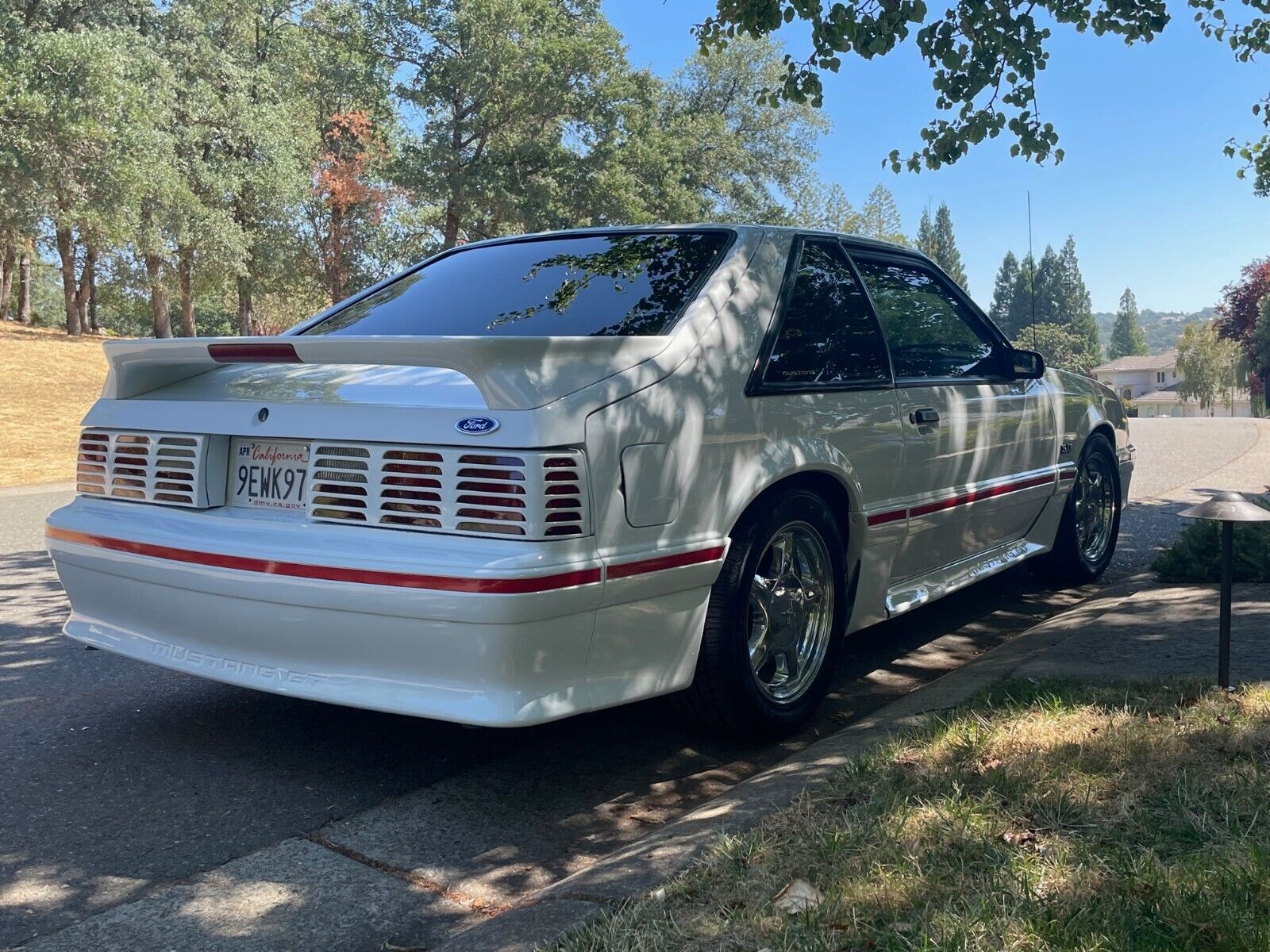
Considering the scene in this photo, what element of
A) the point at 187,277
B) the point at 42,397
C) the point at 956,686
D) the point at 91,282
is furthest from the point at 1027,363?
the point at 91,282

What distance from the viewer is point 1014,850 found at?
252cm

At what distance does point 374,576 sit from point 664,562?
2.65ft

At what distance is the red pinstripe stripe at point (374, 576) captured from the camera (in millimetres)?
2852

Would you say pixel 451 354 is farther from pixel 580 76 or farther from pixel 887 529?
pixel 580 76

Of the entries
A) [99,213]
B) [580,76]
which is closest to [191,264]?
[99,213]

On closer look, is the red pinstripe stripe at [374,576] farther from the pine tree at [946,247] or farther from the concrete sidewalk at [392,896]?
the pine tree at [946,247]

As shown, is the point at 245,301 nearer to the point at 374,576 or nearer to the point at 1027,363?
the point at 1027,363

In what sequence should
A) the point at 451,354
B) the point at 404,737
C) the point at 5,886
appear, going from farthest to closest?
1. the point at 404,737
2. the point at 451,354
3. the point at 5,886

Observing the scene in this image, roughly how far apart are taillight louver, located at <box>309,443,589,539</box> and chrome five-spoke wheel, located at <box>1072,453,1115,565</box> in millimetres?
4135

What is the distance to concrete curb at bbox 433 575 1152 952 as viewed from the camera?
7.71ft

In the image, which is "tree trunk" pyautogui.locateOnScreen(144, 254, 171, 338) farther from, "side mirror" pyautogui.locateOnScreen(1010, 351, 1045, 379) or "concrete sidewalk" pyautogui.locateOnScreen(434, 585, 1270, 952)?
"concrete sidewalk" pyautogui.locateOnScreen(434, 585, 1270, 952)

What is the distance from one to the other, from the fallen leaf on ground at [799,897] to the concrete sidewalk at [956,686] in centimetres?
27

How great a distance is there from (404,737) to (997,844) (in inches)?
82.4

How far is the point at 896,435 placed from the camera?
4.32 metres
